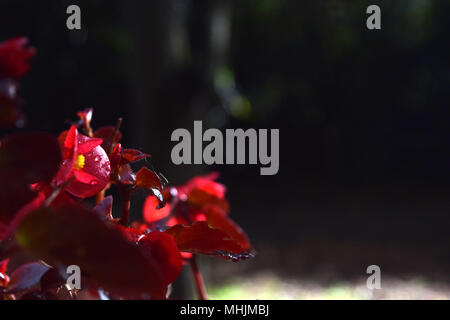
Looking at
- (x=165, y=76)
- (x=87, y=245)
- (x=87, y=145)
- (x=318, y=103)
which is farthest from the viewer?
(x=318, y=103)

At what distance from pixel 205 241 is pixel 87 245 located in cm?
12

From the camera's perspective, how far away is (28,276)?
0.90 ft

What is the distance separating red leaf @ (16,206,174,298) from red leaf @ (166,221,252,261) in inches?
4.3

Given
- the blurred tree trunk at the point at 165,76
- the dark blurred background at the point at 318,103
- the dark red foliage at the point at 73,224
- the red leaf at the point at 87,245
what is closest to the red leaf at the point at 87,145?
the dark red foliage at the point at 73,224

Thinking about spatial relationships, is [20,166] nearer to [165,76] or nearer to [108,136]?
[108,136]

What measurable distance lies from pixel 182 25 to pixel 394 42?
2.95 meters

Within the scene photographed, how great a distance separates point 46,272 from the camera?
0.27 metres

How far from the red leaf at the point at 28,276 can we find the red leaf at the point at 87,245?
2.8 inches

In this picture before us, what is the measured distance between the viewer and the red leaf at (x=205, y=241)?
0.32m

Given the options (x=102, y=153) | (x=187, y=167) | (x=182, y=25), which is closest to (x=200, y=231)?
(x=102, y=153)

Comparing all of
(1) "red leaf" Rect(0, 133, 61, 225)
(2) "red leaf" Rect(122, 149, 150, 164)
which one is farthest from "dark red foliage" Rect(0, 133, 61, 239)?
(2) "red leaf" Rect(122, 149, 150, 164)

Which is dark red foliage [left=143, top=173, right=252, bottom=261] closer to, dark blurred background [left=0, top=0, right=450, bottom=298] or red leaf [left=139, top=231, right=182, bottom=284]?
red leaf [left=139, top=231, right=182, bottom=284]

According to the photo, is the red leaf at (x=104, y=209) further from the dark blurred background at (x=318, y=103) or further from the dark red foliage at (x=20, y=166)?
the dark blurred background at (x=318, y=103)

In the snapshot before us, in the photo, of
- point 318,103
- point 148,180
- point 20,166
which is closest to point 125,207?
point 148,180
